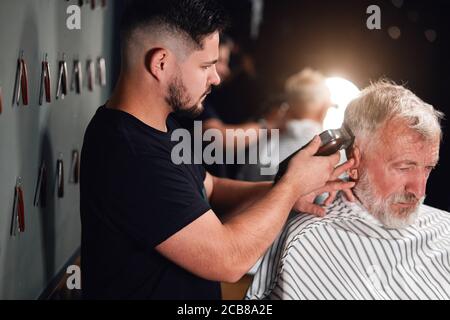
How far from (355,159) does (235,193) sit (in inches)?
16.9

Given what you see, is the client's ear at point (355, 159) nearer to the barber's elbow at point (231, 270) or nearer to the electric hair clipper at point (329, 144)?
the electric hair clipper at point (329, 144)

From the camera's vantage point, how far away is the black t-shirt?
5.02 feet

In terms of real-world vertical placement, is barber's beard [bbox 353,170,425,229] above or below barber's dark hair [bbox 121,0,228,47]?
below

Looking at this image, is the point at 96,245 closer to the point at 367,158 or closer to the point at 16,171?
the point at 16,171

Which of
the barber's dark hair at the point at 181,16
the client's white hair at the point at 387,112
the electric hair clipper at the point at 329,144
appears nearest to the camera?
the barber's dark hair at the point at 181,16

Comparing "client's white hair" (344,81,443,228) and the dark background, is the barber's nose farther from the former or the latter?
the dark background

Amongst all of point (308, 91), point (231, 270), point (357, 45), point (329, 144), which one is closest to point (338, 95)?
point (308, 91)

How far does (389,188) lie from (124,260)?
84cm

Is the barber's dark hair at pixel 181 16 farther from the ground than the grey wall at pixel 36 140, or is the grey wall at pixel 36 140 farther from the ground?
the barber's dark hair at pixel 181 16

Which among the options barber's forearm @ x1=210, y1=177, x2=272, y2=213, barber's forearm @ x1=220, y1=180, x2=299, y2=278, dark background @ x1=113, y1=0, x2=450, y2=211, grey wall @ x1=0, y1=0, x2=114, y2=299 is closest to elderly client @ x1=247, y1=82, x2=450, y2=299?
barber's forearm @ x1=210, y1=177, x2=272, y2=213

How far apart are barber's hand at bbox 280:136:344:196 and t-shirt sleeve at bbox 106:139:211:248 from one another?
0.28m

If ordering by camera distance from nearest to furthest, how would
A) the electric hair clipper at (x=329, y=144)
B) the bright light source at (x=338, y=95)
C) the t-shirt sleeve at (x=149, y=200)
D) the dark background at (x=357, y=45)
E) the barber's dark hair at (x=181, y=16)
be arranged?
1. the t-shirt sleeve at (x=149, y=200)
2. the barber's dark hair at (x=181, y=16)
3. the electric hair clipper at (x=329, y=144)
4. the bright light source at (x=338, y=95)
5. the dark background at (x=357, y=45)

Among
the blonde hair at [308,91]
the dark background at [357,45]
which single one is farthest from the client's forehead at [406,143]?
the blonde hair at [308,91]

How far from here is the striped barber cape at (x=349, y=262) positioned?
1.88 m
